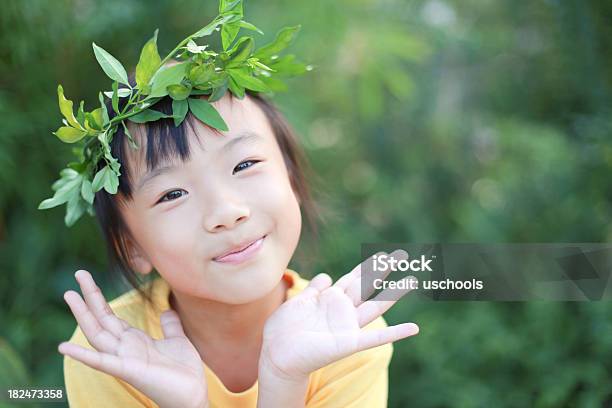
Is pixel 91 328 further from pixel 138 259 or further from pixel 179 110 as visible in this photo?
pixel 179 110

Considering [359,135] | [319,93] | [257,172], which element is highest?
[257,172]

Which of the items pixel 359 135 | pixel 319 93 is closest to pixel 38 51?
pixel 319 93

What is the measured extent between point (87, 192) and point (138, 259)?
5.8 inches

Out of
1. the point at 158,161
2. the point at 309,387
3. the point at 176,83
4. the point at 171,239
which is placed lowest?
the point at 309,387

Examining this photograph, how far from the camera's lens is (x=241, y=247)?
96 cm

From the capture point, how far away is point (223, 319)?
1139 millimetres

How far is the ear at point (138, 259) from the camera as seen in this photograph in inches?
43.4

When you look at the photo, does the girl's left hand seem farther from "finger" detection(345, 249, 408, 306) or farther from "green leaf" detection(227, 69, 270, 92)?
"green leaf" detection(227, 69, 270, 92)

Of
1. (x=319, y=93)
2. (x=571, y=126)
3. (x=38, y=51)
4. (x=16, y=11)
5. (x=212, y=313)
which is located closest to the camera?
(x=212, y=313)

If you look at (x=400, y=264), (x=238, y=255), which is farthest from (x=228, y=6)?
(x=400, y=264)

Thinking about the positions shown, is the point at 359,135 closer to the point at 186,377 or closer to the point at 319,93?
the point at 319,93

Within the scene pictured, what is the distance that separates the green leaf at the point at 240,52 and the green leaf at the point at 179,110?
8cm

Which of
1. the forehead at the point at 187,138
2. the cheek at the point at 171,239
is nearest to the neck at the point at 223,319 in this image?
the cheek at the point at 171,239

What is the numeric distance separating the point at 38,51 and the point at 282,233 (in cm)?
123
